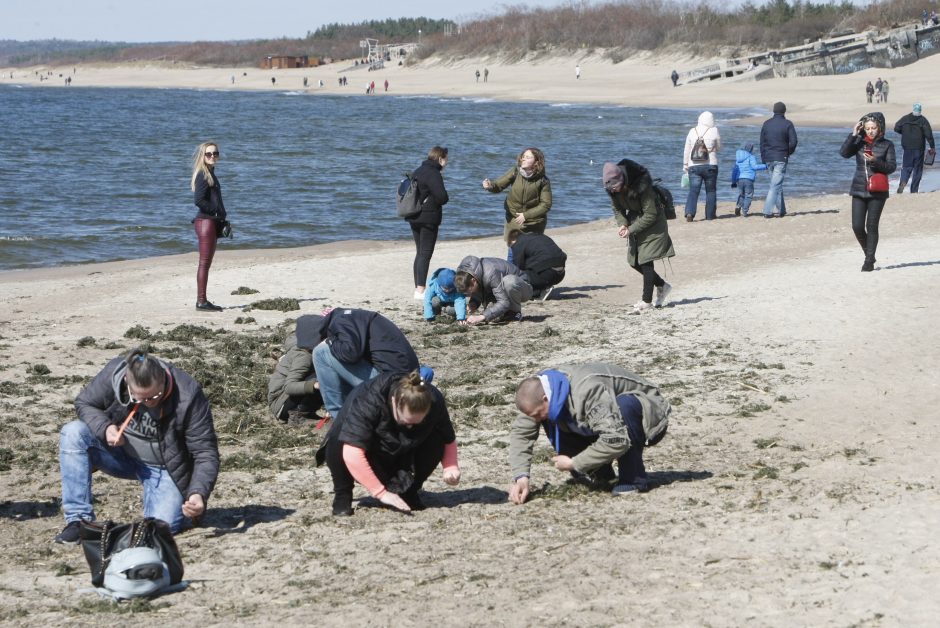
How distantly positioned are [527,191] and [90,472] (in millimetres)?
7088

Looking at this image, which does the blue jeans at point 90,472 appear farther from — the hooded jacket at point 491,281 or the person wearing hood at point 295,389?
the hooded jacket at point 491,281

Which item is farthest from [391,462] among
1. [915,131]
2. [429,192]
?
[915,131]

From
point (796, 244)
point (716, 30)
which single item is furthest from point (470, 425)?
point (716, 30)

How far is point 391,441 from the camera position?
6.03 metres

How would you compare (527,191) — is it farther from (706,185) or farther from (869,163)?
(706,185)

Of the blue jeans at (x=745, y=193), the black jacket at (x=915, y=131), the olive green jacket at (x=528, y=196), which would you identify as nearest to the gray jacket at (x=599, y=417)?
the olive green jacket at (x=528, y=196)

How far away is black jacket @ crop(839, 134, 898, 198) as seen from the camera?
11.8 m

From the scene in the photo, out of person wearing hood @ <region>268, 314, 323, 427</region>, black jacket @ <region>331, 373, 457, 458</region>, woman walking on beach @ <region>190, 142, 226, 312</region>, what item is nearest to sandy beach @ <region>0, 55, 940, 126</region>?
woman walking on beach @ <region>190, 142, 226, 312</region>

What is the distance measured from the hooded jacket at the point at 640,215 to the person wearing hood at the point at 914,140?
31.2ft

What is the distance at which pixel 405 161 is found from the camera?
3653 cm

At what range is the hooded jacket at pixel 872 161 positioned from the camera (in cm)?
1177

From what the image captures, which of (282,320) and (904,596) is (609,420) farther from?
(282,320)

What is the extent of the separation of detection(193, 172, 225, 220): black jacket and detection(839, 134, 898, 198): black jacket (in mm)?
6142

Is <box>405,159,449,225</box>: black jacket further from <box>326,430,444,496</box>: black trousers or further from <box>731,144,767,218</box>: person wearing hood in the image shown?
<box>731,144,767,218</box>: person wearing hood
